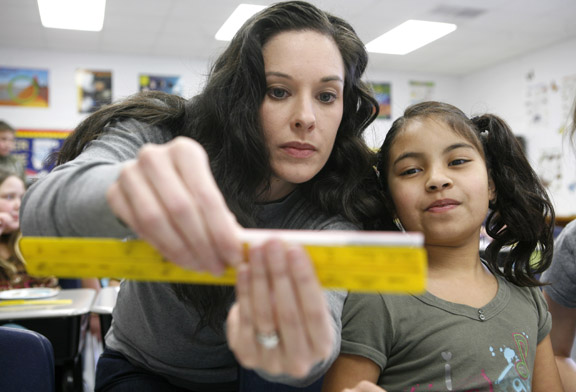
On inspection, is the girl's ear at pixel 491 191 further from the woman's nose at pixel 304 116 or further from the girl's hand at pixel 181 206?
the girl's hand at pixel 181 206

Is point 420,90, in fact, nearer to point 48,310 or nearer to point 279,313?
point 48,310

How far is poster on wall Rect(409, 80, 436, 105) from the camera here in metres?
8.53

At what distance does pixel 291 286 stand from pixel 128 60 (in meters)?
7.44

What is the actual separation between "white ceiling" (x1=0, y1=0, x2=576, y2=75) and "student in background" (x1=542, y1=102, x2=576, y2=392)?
141 inches

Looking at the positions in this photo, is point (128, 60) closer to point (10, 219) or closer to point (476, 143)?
point (10, 219)

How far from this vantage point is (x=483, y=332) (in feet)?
3.97

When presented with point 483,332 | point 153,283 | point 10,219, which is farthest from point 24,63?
point 483,332

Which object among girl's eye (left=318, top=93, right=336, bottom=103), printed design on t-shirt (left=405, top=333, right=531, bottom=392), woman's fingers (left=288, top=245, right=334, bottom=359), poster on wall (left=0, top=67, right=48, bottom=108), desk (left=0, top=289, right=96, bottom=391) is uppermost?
poster on wall (left=0, top=67, right=48, bottom=108)

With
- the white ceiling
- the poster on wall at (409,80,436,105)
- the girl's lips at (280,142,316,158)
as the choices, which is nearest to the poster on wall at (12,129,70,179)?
the white ceiling

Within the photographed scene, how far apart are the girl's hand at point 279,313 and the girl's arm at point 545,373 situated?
3.15ft

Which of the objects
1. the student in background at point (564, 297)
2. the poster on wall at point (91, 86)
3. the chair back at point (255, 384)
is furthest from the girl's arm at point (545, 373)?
the poster on wall at point (91, 86)

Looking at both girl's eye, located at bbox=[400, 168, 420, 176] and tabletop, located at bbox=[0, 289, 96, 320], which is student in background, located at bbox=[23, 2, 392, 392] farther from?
tabletop, located at bbox=[0, 289, 96, 320]

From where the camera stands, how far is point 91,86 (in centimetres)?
721

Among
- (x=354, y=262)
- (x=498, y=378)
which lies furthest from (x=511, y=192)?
(x=354, y=262)
